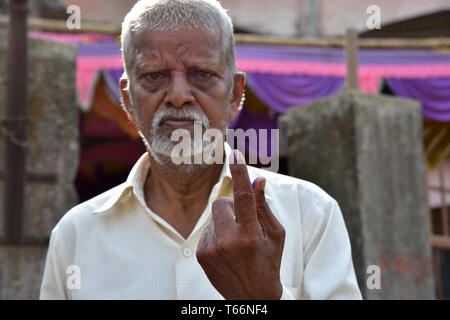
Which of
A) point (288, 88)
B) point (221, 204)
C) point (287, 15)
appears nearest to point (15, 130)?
point (221, 204)

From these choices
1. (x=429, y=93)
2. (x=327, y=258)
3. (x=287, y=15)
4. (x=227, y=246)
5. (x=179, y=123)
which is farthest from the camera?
(x=287, y=15)

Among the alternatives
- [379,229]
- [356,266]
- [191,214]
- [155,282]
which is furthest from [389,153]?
[155,282]

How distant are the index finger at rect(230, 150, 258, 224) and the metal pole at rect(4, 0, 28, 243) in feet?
9.39

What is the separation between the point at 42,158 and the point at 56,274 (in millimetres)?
1927

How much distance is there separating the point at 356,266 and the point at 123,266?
1.88m

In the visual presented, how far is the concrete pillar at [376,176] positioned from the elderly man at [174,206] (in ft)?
5.26

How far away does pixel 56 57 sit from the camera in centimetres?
397

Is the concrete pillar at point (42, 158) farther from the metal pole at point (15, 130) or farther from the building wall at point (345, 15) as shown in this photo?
the building wall at point (345, 15)

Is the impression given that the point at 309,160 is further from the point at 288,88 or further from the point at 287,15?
the point at 287,15

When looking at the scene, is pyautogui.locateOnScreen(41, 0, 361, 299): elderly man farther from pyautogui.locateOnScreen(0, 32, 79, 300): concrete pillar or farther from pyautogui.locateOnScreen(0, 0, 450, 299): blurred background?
pyautogui.locateOnScreen(0, 32, 79, 300): concrete pillar

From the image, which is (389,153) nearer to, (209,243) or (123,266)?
(123,266)

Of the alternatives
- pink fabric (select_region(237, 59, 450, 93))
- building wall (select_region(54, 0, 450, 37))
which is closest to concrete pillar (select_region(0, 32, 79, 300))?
pink fabric (select_region(237, 59, 450, 93))

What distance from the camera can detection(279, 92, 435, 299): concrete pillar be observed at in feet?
11.8

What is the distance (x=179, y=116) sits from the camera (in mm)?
1978
